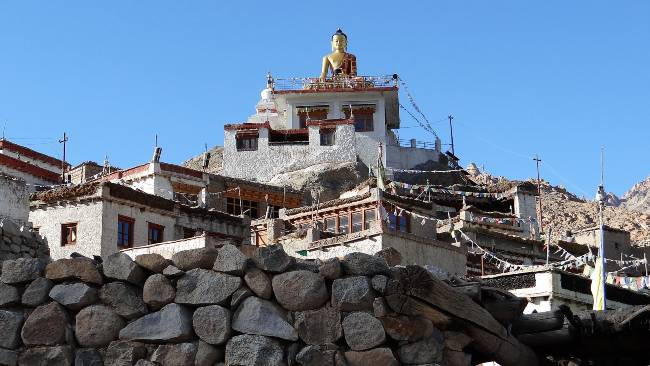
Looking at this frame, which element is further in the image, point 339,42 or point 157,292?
point 339,42

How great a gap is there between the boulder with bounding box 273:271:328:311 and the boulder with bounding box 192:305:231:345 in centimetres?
43

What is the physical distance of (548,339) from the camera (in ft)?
30.1

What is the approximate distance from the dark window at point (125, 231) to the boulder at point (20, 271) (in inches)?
1029

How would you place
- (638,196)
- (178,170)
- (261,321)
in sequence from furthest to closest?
1. (638,196)
2. (178,170)
3. (261,321)

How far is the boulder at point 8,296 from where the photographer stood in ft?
27.6

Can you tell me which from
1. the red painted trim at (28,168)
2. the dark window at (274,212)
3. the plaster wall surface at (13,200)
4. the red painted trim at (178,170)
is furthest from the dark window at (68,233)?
the dark window at (274,212)

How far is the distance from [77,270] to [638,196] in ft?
511

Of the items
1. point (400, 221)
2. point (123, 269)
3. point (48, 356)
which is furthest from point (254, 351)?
point (400, 221)

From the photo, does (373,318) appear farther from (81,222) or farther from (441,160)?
(441,160)

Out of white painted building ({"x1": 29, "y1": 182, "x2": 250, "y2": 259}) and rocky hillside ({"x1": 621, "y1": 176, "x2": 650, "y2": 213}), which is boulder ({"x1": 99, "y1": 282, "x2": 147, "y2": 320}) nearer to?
white painted building ({"x1": 29, "y1": 182, "x2": 250, "y2": 259})

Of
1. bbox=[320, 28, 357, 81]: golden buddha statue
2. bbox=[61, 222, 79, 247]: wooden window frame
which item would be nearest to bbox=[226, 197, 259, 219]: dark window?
bbox=[61, 222, 79, 247]: wooden window frame

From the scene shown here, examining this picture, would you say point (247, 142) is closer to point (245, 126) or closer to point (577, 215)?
point (245, 126)

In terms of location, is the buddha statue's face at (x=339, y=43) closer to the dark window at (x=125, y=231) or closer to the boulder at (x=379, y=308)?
the dark window at (x=125, y=231)

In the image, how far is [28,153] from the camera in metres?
53.1
